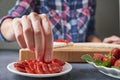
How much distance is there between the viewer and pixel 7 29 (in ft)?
3.15

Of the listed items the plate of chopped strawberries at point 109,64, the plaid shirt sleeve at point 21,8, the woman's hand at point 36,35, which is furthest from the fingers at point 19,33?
the plaid shirt sleeve at point 21,8

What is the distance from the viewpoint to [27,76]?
61 cm

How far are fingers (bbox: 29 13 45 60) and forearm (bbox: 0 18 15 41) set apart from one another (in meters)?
0.28

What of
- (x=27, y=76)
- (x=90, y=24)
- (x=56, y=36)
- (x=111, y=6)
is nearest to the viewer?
(x=27, y=76)

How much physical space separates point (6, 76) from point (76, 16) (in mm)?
871

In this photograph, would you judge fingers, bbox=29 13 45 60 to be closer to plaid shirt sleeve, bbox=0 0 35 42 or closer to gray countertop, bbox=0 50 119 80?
gray countertop, bbox=0 50 119 80

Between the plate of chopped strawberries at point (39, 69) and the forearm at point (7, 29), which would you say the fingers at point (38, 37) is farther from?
the forearm at point (7, 29)

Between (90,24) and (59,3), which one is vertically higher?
(59,3)

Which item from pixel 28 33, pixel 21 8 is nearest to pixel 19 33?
pixel 28 33

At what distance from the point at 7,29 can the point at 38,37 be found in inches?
15.1

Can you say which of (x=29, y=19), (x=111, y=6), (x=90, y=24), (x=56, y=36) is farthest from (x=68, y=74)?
(x=111, y=6)

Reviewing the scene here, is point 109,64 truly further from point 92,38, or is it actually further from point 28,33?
point 92,38

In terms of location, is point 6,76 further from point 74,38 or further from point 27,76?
point 74,38

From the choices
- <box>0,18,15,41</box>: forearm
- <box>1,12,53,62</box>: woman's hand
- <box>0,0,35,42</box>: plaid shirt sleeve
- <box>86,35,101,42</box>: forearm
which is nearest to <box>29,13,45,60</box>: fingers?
<box>1,12,53,62</box>: woman's hand
